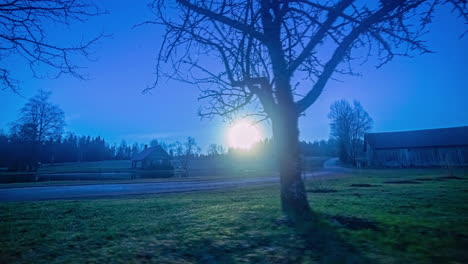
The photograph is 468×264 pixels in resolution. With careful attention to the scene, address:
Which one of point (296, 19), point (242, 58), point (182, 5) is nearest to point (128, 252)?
point (242, 58)

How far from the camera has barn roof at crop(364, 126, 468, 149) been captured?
158 ft

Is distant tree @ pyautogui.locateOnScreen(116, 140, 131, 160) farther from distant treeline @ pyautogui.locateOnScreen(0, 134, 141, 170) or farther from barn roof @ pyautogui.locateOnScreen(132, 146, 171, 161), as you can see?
barn roof @ pyautogui.locateOnScreen(132, 146, 171, 161)

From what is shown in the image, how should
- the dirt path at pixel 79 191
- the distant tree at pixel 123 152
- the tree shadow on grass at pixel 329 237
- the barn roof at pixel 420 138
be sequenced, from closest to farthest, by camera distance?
the tree shadow on grass at pixel 329 237
the dirt path at pixel 79 191
the barn roof at pixel 420 138
the distant tree at pixel 123 152

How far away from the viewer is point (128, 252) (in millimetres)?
3244

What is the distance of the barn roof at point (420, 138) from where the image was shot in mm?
48291

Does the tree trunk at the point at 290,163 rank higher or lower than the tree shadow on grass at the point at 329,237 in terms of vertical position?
higher

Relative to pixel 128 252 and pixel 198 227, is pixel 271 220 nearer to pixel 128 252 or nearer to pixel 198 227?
pixel 198 227

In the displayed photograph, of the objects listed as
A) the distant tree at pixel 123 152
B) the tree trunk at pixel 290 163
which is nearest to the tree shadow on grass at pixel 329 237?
the tree trunk at pixel 290 163

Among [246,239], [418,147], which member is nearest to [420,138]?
[418,147]

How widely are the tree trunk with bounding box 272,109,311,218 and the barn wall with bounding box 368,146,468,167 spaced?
1995 inches

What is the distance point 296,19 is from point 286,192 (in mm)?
3465

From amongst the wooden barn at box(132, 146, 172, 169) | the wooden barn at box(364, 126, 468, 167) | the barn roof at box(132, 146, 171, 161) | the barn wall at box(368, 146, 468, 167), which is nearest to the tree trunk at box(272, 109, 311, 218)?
the barn wall at box(368, 146, 468, 167)

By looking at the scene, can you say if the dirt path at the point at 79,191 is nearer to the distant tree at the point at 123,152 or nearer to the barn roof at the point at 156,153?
the barn roof at the point at 156,153

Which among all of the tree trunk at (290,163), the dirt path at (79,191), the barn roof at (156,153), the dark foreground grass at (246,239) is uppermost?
the barn roof at (156,153)
